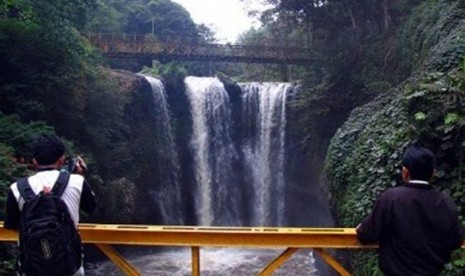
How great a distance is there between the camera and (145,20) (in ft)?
136

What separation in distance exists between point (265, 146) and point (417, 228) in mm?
19662

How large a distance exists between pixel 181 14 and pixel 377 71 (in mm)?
30176

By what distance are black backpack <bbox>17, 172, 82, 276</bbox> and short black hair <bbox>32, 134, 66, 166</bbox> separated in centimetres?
14

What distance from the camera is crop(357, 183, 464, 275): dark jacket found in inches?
107

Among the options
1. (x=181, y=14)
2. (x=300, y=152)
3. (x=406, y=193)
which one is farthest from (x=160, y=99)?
(x=181, y=14)

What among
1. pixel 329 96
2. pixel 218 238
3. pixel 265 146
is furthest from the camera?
pixel 265 146

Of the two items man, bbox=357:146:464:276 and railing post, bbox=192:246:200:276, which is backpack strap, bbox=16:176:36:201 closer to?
railing post, bbox=192:246:200:276

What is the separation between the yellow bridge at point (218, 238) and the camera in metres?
3.12

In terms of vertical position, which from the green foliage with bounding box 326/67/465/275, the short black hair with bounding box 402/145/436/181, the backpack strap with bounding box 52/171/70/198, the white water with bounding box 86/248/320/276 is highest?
the short black hair with bounding box 402/145/436/181

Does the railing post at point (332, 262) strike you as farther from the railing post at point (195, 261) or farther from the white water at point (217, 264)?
the white water at point (217, 264)

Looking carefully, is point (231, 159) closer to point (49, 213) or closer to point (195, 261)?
point (195, 261)

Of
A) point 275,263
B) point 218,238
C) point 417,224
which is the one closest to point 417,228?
point 417,224

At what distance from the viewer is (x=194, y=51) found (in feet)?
74.7

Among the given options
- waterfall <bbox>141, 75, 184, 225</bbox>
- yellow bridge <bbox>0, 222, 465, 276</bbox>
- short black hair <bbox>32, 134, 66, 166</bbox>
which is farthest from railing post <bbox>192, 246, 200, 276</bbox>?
waterfall <bbox>141, 75, 184, 225</bbox>
